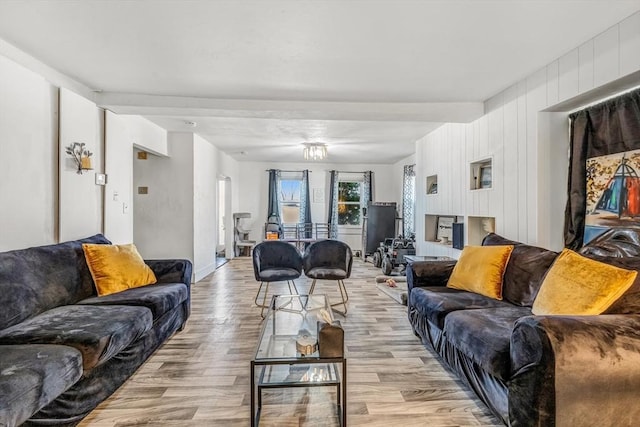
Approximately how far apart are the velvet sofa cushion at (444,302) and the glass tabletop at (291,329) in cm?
77

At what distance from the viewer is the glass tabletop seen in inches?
72.1

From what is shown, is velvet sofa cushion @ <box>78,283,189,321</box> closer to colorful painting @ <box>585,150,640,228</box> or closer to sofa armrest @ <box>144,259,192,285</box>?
sofa armrest @ <box>144,259,192,285</box>

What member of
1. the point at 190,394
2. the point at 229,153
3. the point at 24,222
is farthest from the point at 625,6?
the point at 229,153

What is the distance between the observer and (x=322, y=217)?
8508 mm

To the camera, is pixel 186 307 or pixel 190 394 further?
pixel 186 307

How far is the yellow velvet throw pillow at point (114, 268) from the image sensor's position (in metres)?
2.71

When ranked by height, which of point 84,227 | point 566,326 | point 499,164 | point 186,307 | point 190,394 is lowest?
point 190,394

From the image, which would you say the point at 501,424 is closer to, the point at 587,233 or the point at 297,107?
the point at 587,233

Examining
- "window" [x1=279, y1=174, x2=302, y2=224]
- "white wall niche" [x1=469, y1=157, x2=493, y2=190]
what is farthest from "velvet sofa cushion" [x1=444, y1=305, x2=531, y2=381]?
"window" [x1=279, y1=174, x2=302, y2=224]

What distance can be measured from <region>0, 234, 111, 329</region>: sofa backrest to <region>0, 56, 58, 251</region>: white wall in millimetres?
274

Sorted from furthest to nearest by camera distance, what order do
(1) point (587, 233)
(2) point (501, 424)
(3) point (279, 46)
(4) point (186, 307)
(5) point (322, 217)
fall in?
(5) point (322, 217) < (4) point (186, 307) < (1) point (587, 233) < (3) point (279, 46) < (2) point (501, 424)

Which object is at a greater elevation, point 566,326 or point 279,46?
point 279,46

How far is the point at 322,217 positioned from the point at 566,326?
7.15 meters

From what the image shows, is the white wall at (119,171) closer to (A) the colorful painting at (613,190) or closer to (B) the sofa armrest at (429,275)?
(B) the sofa armrest at (429,275)
